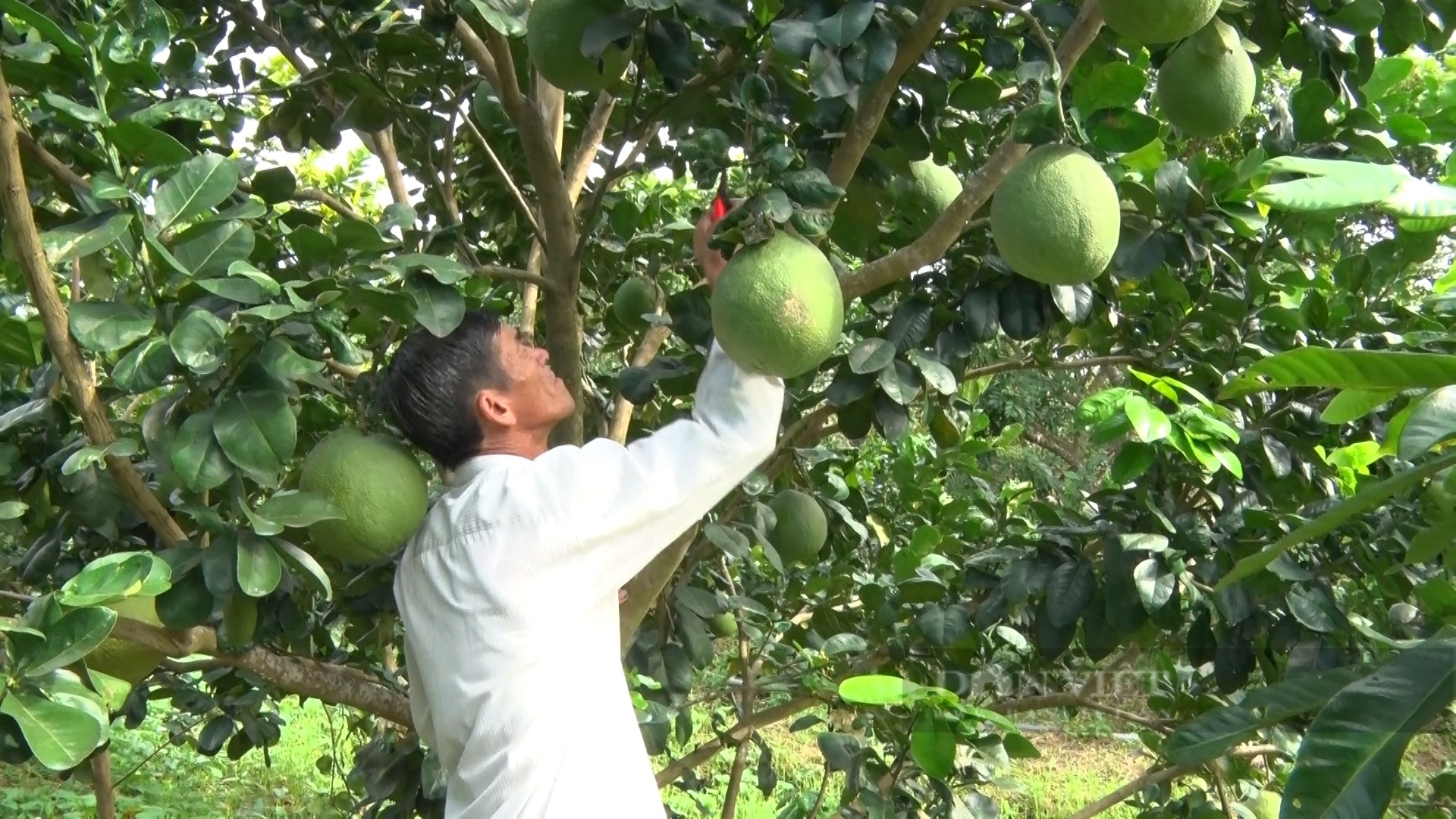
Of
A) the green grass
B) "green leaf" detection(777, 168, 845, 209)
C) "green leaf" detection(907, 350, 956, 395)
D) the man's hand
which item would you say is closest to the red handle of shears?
the man's hand

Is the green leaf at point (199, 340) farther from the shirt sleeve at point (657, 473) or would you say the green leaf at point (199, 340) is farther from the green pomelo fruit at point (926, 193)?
the green pomelo fruit at point (926, 193)

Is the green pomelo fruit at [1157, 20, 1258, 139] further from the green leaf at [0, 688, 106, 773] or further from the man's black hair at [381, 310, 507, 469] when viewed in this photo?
the green leaf at [0, 688, 106, 773]

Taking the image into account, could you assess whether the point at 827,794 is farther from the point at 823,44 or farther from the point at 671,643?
the point at 823,44

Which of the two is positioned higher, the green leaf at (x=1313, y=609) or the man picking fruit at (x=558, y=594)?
the man picking fruit at (x=558, y=594)

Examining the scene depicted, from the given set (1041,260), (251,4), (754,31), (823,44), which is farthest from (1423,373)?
(251,4)

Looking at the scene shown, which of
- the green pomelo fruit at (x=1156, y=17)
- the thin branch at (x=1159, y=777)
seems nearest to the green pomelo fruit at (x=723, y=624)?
the thin branch at (x=1159, y=777)

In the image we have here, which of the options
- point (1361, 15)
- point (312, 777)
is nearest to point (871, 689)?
point (1361, 15)

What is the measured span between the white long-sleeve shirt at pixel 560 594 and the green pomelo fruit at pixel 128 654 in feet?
1.36

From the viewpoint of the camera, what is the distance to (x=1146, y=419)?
1.09 metres

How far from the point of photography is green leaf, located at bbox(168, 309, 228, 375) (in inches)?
45.1

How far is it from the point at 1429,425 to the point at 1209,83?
0.76 m

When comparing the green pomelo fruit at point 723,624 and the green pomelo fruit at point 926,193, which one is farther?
the green pomelo fruit at point 723,624

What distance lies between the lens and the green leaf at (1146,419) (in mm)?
1075

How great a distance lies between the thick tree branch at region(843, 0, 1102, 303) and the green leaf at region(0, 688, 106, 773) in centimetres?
101
